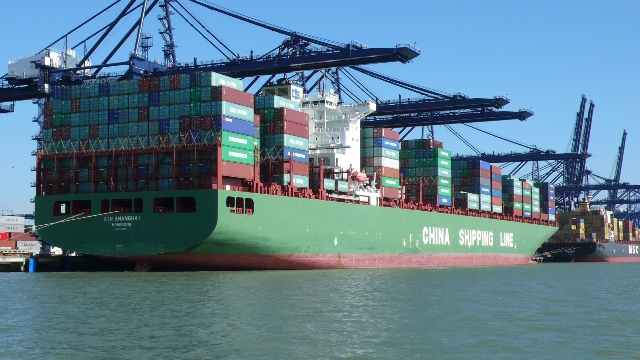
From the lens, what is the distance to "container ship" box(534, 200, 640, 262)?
105875 millimetres

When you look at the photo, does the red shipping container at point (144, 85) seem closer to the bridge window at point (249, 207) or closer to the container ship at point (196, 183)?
the container ship at point (196, 183)

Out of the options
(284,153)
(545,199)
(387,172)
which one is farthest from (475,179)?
(284,153)

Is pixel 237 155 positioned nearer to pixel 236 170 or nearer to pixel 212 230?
pixel 236 170

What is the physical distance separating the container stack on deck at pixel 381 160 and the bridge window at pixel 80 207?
21921 mm

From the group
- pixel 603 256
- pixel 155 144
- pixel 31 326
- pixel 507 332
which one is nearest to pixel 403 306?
pixel 507 332

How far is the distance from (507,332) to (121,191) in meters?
30.9

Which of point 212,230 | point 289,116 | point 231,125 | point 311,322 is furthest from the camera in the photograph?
point 289,116

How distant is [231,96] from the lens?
46.3 meters

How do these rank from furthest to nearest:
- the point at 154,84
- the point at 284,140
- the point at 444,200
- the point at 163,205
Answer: the point at 444,200, the point at 284,140, the point at 154,84, the point at 163,205

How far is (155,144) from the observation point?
1854 inches

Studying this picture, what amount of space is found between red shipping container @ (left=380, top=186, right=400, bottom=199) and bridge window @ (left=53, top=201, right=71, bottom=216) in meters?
22.8

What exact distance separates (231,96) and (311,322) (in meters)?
25.7

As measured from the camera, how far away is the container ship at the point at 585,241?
347ft

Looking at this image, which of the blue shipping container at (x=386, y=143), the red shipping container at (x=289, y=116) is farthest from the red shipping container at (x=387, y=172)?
the red shipping container at (x=289, y=116)
